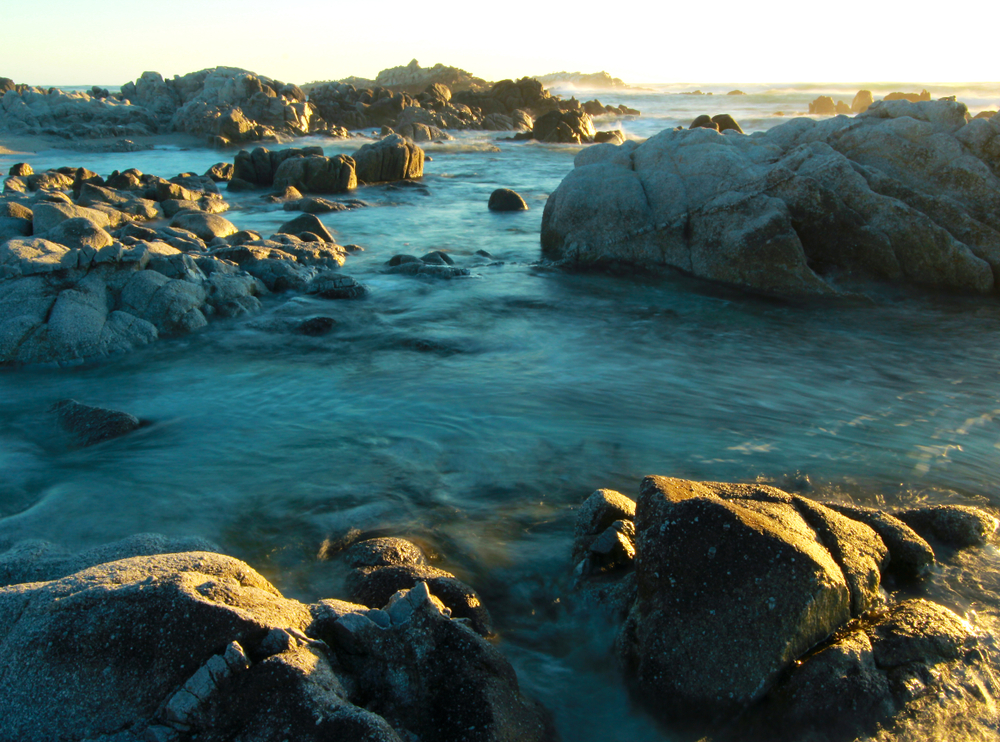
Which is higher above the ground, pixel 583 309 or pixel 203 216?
pixel 203 216

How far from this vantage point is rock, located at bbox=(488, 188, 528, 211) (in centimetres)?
1730

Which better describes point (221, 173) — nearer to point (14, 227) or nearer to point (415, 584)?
point (14, 227)

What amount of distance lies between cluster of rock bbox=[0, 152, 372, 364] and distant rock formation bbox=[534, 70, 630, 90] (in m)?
115

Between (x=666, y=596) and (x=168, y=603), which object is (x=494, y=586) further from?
(x=168, y=603)

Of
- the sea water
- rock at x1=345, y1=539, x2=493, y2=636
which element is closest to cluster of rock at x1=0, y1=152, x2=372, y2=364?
the sea water

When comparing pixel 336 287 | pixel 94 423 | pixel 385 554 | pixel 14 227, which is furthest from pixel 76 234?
pixel 385 554

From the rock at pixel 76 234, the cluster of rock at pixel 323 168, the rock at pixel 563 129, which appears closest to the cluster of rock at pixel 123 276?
the rock at pixel 76 234

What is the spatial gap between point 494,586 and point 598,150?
10050 millimetres

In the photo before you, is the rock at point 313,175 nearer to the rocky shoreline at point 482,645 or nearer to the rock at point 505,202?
the rock at point 505,202

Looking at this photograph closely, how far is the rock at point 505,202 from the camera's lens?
17297 mm

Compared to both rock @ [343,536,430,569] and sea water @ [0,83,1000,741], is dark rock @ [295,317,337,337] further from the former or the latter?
rock @ [343,536,430,569]

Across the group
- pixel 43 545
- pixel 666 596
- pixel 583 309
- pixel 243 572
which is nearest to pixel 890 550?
pixel 666 596

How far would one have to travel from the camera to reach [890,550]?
3.62 meters

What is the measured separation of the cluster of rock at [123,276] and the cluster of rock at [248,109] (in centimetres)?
2437
